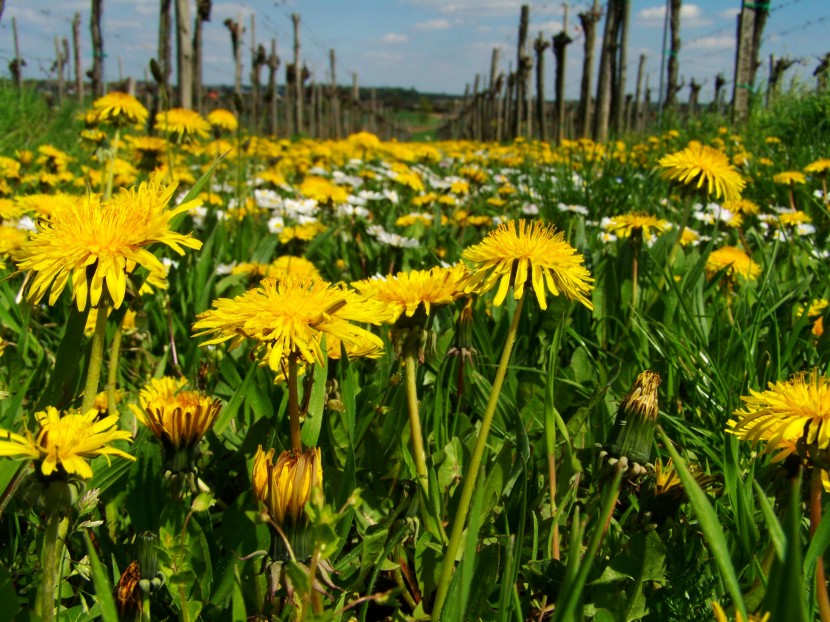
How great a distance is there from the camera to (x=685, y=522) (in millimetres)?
1188

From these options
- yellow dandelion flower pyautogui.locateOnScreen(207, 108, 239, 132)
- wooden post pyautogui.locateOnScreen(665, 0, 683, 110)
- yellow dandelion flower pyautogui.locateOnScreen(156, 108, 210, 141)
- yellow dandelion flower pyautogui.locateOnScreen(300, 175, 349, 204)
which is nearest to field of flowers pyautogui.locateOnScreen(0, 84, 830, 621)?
yellow dandelion flower pyautogui.locateOnScreen(156, 108, 210, 141)

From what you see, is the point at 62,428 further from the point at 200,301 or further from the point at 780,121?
the point at 780,121

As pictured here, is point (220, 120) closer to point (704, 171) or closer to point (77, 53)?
point (704, 171)

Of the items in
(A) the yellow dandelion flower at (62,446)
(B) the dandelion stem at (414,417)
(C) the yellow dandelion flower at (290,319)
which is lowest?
(B) the dandelion stem at (414,417)

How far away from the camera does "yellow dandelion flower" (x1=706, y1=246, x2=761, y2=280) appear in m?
2.41

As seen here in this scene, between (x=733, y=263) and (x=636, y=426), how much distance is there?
1.60m

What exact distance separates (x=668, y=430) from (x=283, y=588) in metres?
0.97

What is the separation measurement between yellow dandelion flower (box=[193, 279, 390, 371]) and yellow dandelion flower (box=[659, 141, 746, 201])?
1492 millimetres

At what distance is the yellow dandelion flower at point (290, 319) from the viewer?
950 millimetres

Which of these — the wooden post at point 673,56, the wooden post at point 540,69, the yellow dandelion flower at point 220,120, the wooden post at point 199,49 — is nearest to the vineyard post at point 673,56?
the wooden post at point 673,56

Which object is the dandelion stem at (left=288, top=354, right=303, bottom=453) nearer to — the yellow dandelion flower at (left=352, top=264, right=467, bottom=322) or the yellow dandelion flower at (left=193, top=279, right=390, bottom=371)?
the yellow dandelion flower at (left=193, top=279, right=390, bottom=371)

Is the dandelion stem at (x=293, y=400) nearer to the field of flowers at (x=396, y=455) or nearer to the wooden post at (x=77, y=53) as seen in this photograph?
the field of flowers at (x=396, y=455)

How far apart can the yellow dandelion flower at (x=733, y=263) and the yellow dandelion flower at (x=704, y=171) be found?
29 cm

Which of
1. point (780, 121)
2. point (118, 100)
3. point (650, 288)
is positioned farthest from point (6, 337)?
point (780, 121)
